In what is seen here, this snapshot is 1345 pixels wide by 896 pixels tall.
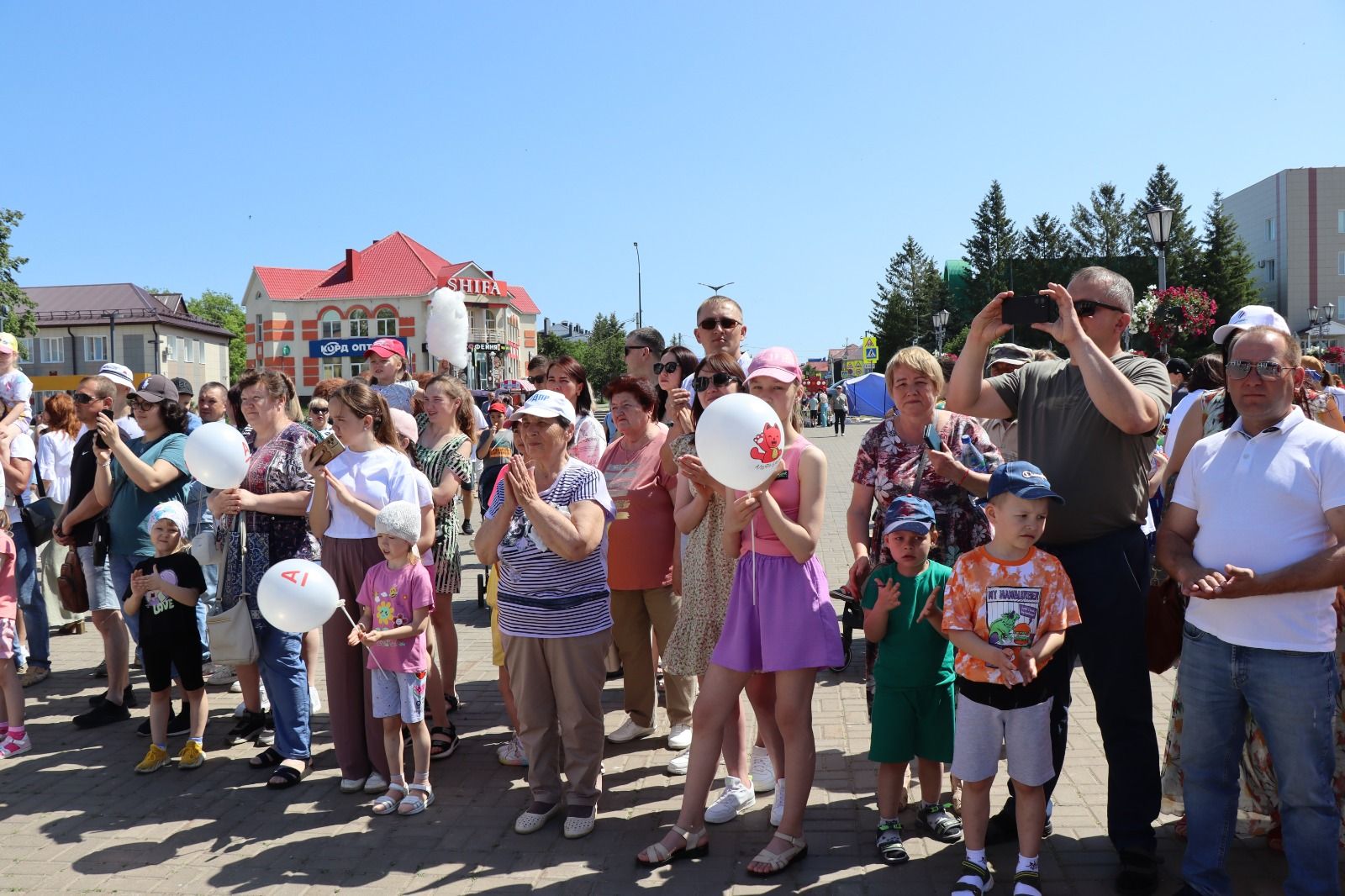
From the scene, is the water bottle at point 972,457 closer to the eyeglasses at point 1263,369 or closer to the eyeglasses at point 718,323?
the eyeglasses at point 1263,369

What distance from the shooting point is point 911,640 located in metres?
4.03

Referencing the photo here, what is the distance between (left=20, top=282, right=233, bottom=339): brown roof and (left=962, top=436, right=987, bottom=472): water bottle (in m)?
73.6

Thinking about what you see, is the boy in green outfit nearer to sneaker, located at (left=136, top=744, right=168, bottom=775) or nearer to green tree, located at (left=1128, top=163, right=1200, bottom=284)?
sneaker, located at (left=136, top=744, right=168, bottom=775)

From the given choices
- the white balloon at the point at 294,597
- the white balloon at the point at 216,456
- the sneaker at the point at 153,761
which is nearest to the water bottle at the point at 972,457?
the white balloon at the point at 294,597

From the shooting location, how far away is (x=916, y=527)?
12.8 feet

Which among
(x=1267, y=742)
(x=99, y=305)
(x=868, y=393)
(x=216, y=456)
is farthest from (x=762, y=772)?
(x=99, y=305)

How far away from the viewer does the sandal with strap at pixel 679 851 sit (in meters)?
3.97

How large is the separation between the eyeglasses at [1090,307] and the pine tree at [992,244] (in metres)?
75.7

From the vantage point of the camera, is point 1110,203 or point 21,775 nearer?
point 21,775

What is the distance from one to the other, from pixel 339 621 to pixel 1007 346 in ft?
17.2

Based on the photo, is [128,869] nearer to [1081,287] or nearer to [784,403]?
[784,403]

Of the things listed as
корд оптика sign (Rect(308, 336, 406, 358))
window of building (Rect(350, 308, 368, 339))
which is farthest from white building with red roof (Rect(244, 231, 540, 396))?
корд оптика sign (Rect(308, 336, 406, 358))

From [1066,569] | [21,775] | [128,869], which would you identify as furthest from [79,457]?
[1066,569]

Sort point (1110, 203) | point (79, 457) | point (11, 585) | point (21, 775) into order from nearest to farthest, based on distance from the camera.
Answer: point (21, 775) < point (11, 585) < point (79, 457) < point (1110, 203)
